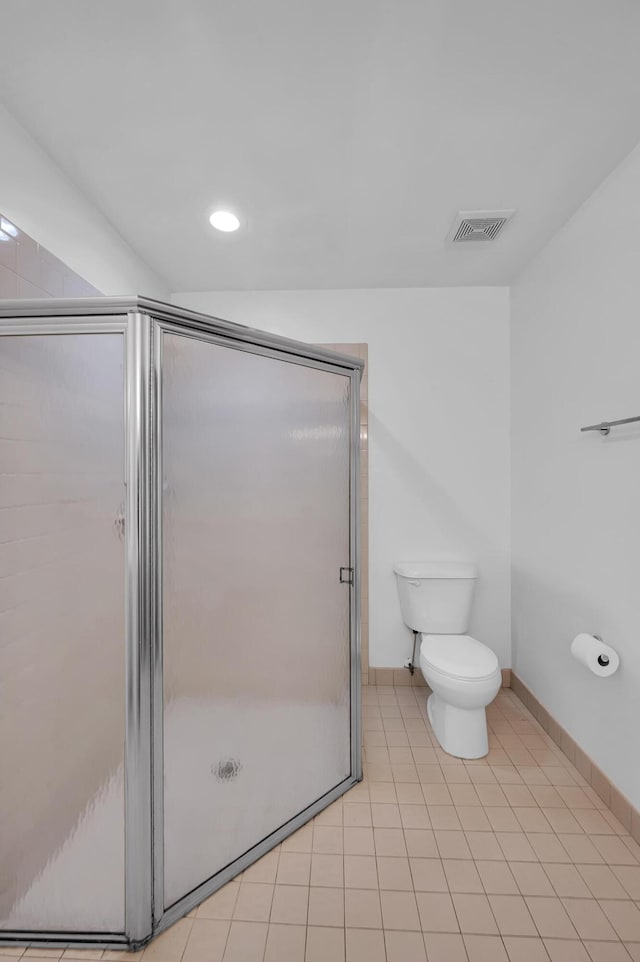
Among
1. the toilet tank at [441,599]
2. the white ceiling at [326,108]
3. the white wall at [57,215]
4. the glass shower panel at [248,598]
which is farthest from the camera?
the toilet tank at [441,599]

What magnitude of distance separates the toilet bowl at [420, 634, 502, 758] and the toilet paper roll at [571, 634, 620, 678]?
36 centimetres

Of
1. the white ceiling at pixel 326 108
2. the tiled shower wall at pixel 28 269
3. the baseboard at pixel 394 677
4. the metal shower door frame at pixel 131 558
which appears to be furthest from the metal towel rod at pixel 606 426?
the tiled shower wall at pixel 28 269

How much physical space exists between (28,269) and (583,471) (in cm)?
215

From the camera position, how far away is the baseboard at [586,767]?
1.57 metres

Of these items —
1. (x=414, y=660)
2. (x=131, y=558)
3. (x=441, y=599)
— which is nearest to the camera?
(x=131, y=558)

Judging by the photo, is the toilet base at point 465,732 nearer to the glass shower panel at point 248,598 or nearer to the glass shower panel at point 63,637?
the glass shower panel at point 248,598

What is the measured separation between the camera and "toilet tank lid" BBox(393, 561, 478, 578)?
2.44 metres

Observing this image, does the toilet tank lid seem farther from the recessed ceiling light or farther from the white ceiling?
the recessed ceiling light

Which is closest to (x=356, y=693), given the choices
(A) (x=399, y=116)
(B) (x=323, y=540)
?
(B) (x=323, y=540)

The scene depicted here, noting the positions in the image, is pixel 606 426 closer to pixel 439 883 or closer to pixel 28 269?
pixel 439 883

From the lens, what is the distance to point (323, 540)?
1.71 meters

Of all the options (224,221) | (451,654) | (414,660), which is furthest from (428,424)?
(224,221)

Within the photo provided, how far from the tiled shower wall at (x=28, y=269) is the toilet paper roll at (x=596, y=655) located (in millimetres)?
2265

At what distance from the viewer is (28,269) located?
1433 mm
